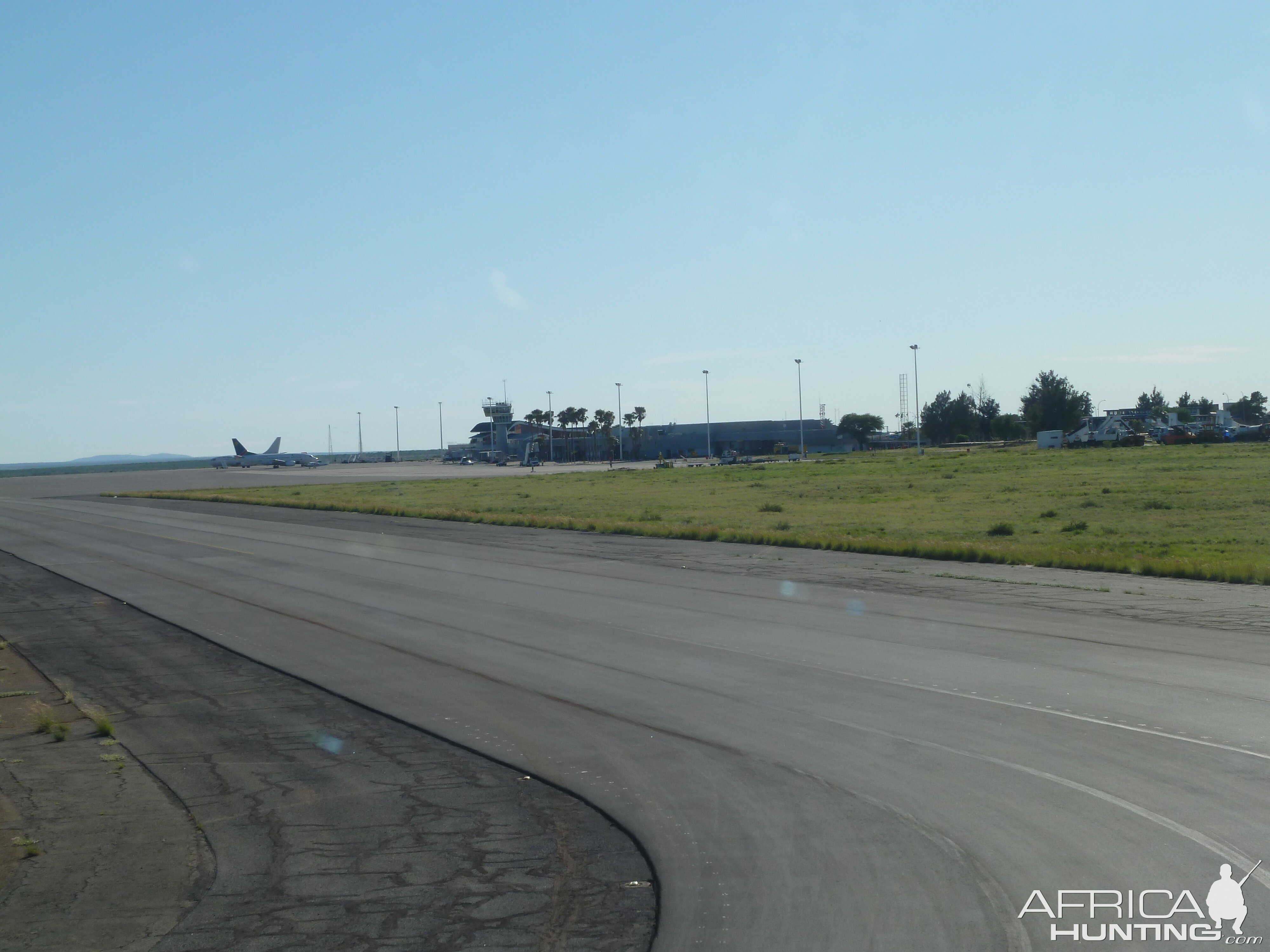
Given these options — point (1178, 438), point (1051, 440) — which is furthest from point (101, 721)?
point (1051, 440)

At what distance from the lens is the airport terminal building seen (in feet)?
596

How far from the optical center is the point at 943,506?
140ft

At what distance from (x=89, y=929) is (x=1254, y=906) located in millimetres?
6243

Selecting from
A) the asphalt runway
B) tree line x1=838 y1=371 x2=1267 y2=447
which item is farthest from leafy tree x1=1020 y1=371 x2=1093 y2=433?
the asphalt runway

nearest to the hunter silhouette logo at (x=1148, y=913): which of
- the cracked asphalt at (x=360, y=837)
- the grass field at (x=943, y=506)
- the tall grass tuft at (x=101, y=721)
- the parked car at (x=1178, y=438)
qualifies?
the cracked asphalt at (x=360, y=837)

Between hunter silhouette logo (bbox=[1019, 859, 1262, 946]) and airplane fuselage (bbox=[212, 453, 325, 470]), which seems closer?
hunter silhouette logo (bbox=[1019, 859, 1262, 946])

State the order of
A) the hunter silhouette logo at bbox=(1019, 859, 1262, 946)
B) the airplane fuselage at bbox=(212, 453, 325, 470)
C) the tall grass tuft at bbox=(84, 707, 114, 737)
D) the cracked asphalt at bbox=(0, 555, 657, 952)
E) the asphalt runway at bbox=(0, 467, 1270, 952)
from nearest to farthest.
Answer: the hunter silhouette logo at bbox=(1019, 859, 1262, 946), the cracked asphalt at bbox=(0, 555, 657, 952), the asphalt runway at bbox=(0, 467, 1270, 952), the tall grass tuft at bbox=(84, 707, 114, 737), the airplane fuselage at bbox=(212, 453, 325, 470)

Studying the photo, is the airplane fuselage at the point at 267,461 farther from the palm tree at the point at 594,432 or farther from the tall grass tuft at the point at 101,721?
the tall grass tuft at the point at 101,721

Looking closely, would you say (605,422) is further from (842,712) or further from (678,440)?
(842,712)

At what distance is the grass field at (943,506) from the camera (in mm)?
25703

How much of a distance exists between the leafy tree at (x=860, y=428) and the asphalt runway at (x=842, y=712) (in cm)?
16513

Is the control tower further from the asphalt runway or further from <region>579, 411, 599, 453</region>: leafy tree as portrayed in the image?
the asphalt runway

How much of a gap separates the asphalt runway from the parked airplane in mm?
130349

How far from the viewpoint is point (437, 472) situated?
385 feet
